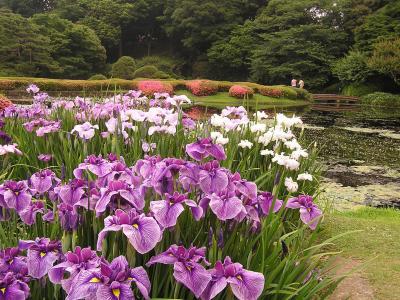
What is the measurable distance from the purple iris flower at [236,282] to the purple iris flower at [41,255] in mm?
446

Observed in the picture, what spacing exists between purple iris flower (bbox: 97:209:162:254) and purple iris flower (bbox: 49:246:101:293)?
0.21 ft

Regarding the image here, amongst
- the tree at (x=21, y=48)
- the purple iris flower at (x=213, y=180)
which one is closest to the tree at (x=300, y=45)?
the tree at (x=21, y=48)

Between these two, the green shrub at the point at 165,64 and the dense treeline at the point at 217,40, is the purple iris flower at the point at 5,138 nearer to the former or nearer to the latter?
the dense treeline at the point at 217,40

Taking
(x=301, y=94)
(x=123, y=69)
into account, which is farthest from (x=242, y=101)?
(x=123, y=69)

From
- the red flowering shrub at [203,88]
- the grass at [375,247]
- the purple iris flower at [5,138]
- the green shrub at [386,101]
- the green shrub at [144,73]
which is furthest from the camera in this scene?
the green shrub at [144,73]

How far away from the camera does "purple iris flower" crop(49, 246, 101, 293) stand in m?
1.12

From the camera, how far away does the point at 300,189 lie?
347cm

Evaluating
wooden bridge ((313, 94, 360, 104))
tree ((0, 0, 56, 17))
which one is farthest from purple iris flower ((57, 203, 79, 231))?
tree ((0, 0, 56, 17))

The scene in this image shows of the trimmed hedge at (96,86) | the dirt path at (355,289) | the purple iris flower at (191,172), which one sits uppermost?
the purple iris flower at (191,172)

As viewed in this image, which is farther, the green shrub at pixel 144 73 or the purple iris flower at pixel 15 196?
the green shrub at pixel 144 73

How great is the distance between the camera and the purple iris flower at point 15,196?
1522 mm

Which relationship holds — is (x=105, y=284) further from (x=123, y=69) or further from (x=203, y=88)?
(x=123, y=69)

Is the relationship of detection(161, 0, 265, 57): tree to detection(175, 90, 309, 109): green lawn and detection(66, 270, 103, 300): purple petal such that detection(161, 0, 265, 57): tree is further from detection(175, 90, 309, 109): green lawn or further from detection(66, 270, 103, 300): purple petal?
detection(66, 270, 103, 300): purple petal

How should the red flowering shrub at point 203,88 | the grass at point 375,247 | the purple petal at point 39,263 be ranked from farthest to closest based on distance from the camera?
the red flowering shrub at point 203,88 → the grass at point 375,247 → the purple petal at point 39,263
